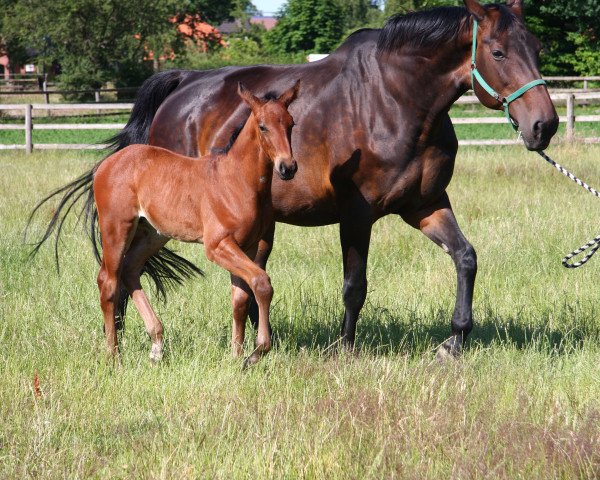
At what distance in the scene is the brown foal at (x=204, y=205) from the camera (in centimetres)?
459

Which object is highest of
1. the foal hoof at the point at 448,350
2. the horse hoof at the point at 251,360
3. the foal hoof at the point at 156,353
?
the horse hoof at the point at 251,360

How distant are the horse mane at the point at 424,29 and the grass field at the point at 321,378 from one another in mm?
1756

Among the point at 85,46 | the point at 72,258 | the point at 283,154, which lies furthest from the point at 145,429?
the point at 85,46

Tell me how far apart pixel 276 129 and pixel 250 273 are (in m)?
0.75

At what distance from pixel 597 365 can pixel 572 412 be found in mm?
847

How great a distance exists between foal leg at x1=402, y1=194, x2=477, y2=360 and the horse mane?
3.22 ft

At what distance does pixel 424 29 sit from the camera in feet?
17.6

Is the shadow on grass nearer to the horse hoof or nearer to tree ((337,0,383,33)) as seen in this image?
the horse hoof

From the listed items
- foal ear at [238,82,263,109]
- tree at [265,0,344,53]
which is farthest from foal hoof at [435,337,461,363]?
tree at [265,0,344,53]

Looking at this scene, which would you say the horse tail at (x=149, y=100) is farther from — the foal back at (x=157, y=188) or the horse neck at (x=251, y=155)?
the horse neck at (x=251, y=155)

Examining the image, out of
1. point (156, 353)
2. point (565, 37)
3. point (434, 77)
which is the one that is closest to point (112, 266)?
point (156, 353)

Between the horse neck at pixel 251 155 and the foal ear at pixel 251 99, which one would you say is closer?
the foal ear at pixel 251 99

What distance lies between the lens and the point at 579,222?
9.02 m

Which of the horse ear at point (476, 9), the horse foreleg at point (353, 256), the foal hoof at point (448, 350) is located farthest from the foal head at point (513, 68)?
the foal hoof at point (448, 350)
